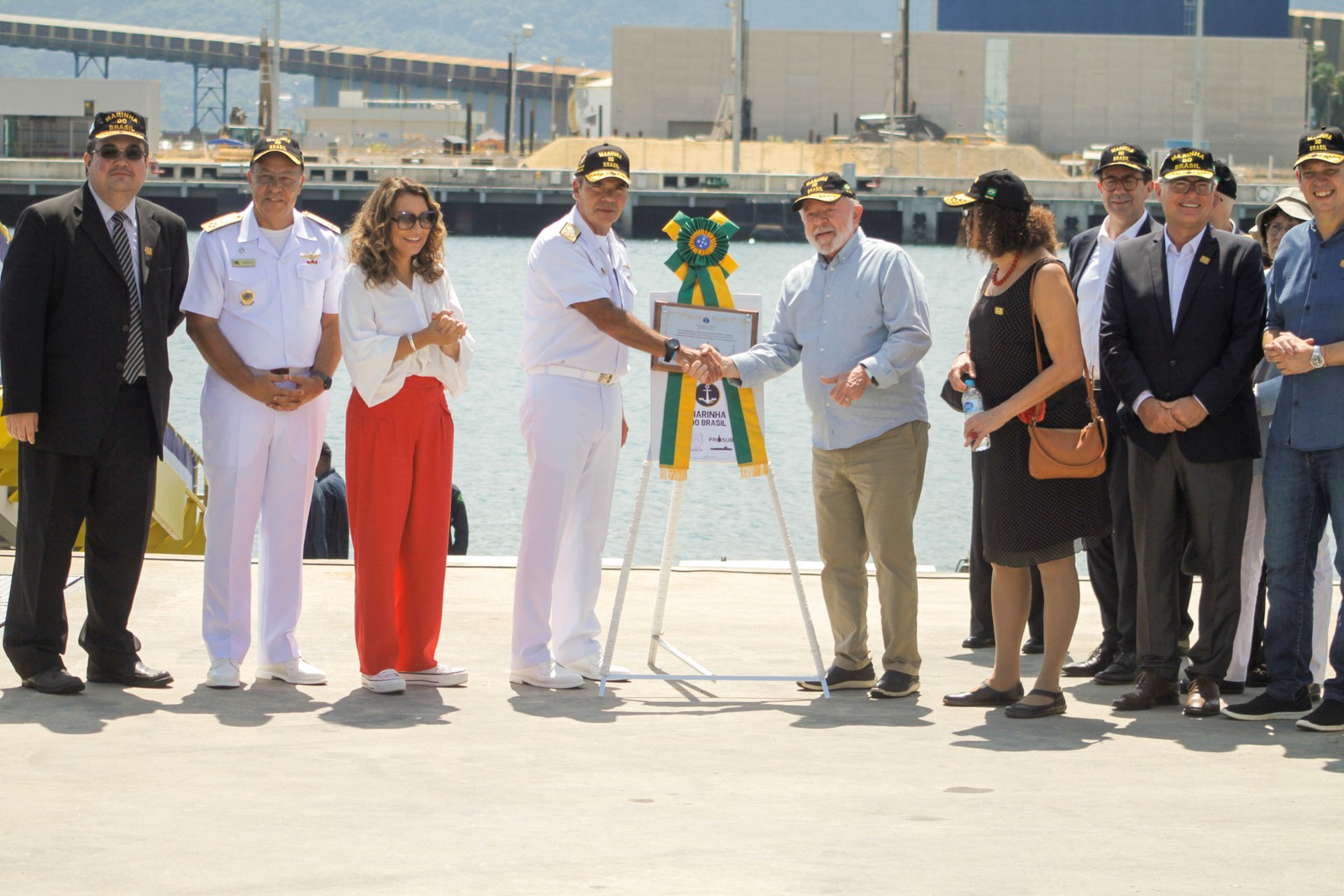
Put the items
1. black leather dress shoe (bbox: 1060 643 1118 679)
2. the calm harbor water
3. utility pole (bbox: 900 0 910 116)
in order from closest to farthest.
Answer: black leather dress shoe (bbox: 1060 643 1118 679)
the calm harbor water
utility pole (bbox: 900 0 910 116)

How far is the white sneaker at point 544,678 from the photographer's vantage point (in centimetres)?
614

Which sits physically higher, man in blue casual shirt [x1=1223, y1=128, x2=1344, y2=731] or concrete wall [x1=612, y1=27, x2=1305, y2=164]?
concrete wall [x1=612, y1=27, x2=1305, y2=164]

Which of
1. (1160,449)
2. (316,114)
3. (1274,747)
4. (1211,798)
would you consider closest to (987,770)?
(1211,798)

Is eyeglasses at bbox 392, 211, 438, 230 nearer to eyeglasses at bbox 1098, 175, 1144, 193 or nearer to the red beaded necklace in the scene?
the red beaded necklace

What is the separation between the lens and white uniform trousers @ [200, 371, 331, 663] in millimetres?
5957

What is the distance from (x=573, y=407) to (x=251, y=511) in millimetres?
1216

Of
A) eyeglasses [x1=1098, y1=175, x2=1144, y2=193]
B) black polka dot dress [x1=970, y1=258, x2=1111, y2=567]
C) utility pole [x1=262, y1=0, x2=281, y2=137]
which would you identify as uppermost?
utility pole [x1=262, y1=0, x2=281, y2=137]

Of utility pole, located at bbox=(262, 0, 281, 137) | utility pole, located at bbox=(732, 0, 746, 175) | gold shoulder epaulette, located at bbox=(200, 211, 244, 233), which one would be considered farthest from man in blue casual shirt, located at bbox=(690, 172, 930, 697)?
utility pole, located at bbox=(732, 0, 746, 175)

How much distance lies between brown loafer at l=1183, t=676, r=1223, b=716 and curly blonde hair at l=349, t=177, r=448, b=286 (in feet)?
10.0

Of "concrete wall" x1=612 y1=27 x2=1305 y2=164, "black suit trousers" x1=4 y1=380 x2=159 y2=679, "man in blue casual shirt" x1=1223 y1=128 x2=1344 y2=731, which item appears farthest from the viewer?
"concrete wall" x1=612 y1=27 x2=1305 y2=164

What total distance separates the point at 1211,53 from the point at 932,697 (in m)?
83.3

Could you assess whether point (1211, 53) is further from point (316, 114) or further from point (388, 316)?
point (388, 316)

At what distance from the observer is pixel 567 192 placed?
72.8 meters

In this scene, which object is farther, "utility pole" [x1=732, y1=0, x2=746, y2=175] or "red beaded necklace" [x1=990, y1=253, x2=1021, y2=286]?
"utility pole" [x1=732, y1=0, x2=746, y2=175]
